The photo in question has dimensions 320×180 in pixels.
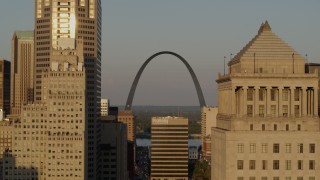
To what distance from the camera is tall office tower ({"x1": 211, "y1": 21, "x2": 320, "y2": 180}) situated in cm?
5784

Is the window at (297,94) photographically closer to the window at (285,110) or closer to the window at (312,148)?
the window at (285,110)

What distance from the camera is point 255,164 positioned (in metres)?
57.8

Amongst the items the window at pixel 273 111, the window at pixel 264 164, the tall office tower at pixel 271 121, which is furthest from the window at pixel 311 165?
the window at pixel 273 111

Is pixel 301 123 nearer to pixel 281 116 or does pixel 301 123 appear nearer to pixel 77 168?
pixel 281 116

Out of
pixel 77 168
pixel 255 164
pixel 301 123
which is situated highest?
pixel 301 123

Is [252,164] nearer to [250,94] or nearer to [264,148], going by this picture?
[264,148]

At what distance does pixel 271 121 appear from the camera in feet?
191

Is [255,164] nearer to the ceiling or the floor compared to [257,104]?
nearer to the floor

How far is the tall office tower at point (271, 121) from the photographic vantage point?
57.8m

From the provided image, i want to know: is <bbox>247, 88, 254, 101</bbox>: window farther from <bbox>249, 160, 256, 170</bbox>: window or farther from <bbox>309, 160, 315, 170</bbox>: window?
<bbox>309, 160, 315, 170</bbox>: window

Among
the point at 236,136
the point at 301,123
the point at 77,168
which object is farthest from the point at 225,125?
the point at 77,168

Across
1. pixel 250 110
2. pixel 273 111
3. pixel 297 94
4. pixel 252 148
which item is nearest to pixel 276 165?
pixel 252 148

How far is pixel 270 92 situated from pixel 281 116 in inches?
102

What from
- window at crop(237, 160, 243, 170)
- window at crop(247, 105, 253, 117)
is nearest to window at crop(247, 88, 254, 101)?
window at crop(247, 105, 253, 117)
